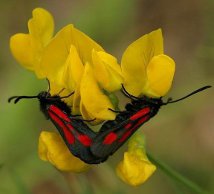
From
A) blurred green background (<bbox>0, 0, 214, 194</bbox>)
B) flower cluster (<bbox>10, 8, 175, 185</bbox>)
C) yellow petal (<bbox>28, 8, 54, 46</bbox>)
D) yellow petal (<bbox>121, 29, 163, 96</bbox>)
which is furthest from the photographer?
blurred green background (<bbox>0, 0, 214, 194</bbox>)

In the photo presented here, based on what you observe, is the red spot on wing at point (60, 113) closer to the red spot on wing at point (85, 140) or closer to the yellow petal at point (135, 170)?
the red spot on wing at point (85, 140)

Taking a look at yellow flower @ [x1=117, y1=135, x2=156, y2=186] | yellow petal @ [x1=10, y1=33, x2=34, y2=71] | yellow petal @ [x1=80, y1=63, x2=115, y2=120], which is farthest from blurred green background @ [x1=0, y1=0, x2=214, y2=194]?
yellow petal @ [x1=80, y1=63, x2=115, y2=120]

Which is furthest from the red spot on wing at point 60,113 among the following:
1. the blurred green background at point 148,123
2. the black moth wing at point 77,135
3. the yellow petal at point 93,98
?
the blurred green background at point 148,123

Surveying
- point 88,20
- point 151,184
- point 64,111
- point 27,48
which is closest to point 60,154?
point 64,111

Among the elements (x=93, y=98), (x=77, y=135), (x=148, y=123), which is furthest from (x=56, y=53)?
(x=148, y=123)

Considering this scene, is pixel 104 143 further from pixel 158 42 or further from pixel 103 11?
pixel 103 11

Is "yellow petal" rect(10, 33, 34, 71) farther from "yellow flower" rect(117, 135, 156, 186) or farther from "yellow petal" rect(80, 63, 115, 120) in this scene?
"yellow flower" rect(117, 135, 156, 186)

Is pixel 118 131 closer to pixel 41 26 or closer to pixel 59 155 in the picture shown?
pixel 59 155

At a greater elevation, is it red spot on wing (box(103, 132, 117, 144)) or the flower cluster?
the flower cluster
